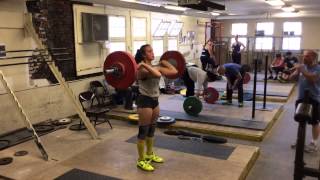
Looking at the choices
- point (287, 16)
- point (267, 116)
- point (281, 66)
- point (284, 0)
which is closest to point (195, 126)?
point (267, 116)

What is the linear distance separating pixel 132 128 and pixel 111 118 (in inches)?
34.5

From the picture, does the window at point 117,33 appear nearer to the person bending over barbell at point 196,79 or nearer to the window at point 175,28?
the person bending over barbell at point 196,79

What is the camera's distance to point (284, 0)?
7.76 meters

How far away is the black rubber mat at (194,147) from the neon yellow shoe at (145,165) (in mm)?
719

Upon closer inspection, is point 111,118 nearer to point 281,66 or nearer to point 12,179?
point 12,179

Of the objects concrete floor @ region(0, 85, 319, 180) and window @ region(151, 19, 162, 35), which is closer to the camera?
concrete floor @ region(0, 85, 319, 180)

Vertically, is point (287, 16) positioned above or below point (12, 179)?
above

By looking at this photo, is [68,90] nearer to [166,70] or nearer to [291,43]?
[166,70]

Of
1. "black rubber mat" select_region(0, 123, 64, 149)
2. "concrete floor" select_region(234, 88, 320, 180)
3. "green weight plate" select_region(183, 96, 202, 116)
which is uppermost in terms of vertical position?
"green weight plate" select_region(183, 96, 202, 116)

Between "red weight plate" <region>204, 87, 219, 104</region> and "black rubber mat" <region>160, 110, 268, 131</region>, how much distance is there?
3.04 feet

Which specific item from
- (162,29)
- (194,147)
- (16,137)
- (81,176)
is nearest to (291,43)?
(162,29)

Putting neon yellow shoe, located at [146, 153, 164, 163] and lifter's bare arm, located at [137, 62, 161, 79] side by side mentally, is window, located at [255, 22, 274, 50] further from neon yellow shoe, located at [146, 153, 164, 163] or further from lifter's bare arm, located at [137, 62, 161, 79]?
lifter's bare arm, located at [137, 62, 161, 79]

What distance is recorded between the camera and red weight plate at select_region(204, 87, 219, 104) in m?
6.62

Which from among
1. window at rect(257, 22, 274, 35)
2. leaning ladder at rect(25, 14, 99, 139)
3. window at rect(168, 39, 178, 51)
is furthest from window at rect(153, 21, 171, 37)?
window at rect(257, 22, 274, 35)
